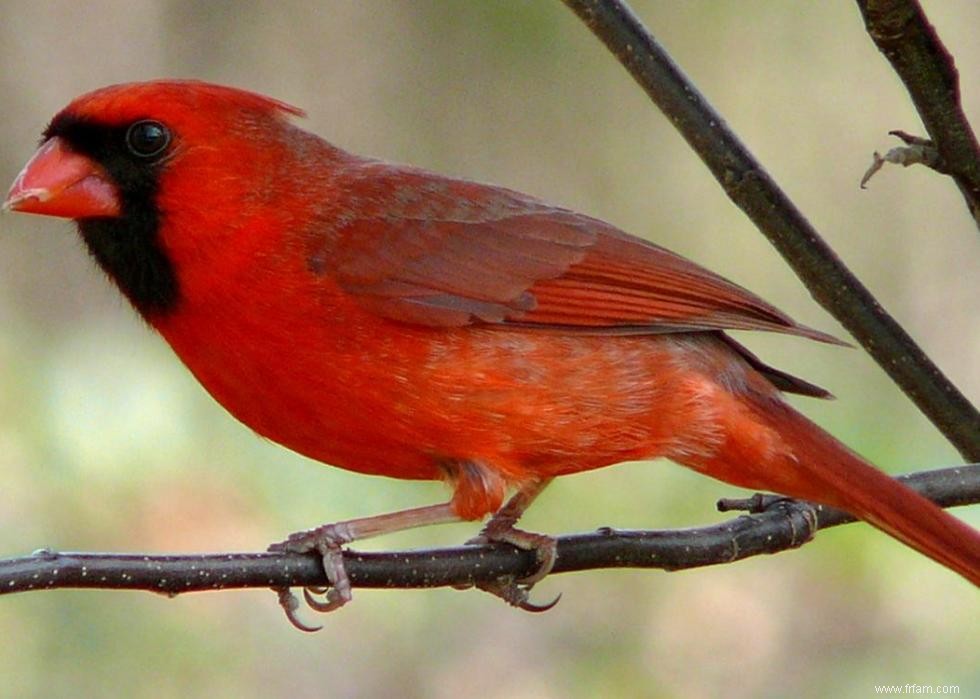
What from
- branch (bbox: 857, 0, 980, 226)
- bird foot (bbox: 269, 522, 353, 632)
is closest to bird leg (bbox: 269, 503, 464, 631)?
bird foot (bbox: 269, 522, 353, 632)

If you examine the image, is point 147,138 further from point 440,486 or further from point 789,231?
point 440,486

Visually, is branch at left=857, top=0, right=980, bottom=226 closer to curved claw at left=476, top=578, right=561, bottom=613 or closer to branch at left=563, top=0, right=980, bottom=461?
branch at left=563, top=0, right=980, bottom=461

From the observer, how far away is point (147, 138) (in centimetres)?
296

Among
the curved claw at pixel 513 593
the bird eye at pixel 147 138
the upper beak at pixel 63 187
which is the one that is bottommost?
the curved claw at pixel 513 593

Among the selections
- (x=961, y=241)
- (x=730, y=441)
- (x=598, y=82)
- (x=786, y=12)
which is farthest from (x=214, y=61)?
(x=730, y=441)

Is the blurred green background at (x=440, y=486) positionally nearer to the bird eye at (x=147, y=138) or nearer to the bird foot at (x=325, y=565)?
the bird eye at (x=147, y=138)

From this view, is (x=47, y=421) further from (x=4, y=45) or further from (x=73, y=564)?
(x=4, y=45)

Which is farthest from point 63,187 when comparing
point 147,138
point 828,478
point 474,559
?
point 828,478

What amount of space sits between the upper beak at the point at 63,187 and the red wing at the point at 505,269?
1.26ft

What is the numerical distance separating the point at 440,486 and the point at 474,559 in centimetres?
143

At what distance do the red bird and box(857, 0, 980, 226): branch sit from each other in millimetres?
503

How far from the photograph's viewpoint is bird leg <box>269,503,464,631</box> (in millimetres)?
2518

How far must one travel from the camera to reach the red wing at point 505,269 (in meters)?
3.01

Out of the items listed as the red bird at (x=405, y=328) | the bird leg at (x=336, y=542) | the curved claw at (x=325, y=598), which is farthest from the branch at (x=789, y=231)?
the curved claw at (x=325, y=598)
